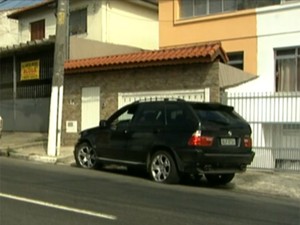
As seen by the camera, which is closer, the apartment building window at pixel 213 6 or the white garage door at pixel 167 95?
the white garage door at pixel 167 95

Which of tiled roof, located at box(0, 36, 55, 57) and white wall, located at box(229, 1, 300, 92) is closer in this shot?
white wall, located at box(229, 1, 300, 92)

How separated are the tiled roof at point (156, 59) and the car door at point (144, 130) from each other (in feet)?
10.9

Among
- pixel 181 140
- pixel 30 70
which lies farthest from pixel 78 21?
pixel 181 140

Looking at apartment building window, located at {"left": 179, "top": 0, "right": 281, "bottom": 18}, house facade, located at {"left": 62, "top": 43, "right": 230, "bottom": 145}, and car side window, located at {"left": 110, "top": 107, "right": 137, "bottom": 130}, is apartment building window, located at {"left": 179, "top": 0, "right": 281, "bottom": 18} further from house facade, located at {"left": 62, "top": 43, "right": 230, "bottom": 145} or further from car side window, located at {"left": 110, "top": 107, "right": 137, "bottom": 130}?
car side window, located at {"left": 110, "top": 107, "right": 137, "bottom": 130}

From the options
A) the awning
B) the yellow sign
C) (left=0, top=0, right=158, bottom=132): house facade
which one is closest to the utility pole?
(left=0, top=0, right=158, bottom=132): house facade

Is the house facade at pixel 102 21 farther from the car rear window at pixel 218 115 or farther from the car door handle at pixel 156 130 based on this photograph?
the car rear window at pixel 218 115

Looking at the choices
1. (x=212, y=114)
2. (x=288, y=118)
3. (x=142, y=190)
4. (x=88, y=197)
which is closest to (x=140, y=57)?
(x=288, y=118)

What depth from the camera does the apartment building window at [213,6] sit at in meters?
20.0

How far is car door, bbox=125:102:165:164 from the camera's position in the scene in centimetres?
1183

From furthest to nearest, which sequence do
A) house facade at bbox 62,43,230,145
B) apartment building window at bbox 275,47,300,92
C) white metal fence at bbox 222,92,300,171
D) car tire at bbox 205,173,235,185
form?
apartment building window at bbox 275,47,300,92, house facade at bbox 62,43,230,145, white metal fence at bbox 222,92,300,171, car tire at bbox 205,173,235,185

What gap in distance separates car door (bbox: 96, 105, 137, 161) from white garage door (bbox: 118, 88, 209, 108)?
3135 mm

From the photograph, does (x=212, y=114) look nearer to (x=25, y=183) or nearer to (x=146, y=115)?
(x=146, y=115)

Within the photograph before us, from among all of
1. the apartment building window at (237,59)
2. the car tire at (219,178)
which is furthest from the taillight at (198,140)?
the apartment building window at (237,59)

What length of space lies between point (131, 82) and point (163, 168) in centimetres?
600
